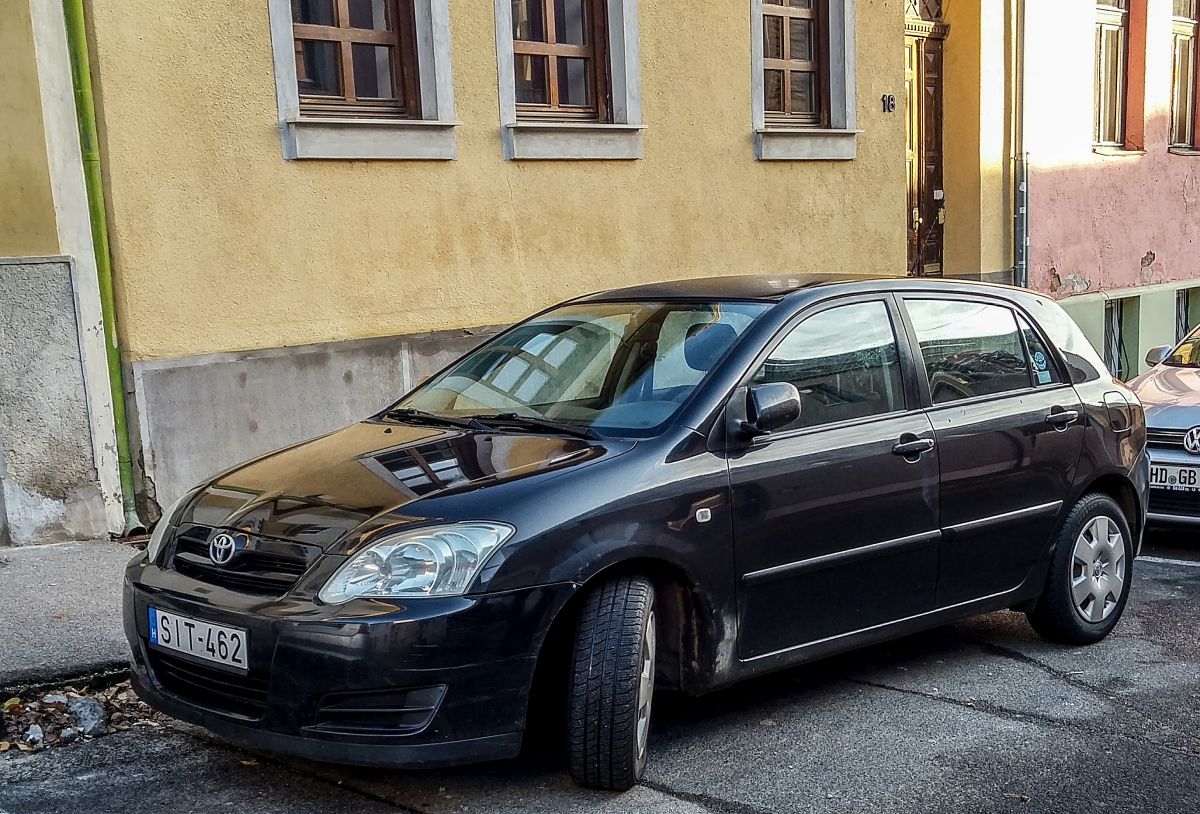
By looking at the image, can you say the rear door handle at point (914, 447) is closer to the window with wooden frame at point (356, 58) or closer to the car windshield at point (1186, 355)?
the car windshield at point (1186, 355)

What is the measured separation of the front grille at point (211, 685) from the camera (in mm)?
3592

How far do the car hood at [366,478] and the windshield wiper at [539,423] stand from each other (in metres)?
0.06

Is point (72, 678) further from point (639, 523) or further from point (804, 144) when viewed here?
point (804, 144)

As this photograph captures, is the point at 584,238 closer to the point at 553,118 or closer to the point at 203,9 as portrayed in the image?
the point at 553,118

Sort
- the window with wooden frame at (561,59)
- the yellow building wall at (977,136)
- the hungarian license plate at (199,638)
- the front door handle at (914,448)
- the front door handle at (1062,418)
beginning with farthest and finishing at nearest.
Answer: the yellow building wall at (977,136) < the window with wooden frame at (561,59) < the front door handle at (1062,418) < the front door handle at (914,448) < the hungarian license plate at (199,638)

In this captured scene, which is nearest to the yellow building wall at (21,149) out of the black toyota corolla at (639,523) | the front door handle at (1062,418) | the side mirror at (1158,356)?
the black toyota corolla at (639,523)

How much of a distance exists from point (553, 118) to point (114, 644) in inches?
215

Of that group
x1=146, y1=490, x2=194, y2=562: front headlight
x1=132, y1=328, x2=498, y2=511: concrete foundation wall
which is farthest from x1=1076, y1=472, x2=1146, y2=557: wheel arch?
x1=132, y1=328, x2=498, y2=511: concrete foundation wall

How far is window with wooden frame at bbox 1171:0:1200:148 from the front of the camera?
16.0 meters

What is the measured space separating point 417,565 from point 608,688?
669 millimetres

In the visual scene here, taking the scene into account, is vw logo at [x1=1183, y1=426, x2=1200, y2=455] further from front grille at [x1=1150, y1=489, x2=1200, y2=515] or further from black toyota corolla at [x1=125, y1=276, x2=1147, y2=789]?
black toyota corolla at [x1=125, y1=276, x2=1147, y2=789]

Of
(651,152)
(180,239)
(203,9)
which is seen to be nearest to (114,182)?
(180,239)

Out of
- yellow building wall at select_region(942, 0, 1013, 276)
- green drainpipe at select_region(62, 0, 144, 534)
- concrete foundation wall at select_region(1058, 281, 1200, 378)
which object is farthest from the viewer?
concrete foundation wall at select_region(1058, 281, 1200, 378)

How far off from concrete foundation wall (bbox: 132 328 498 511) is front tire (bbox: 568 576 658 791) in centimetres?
427
